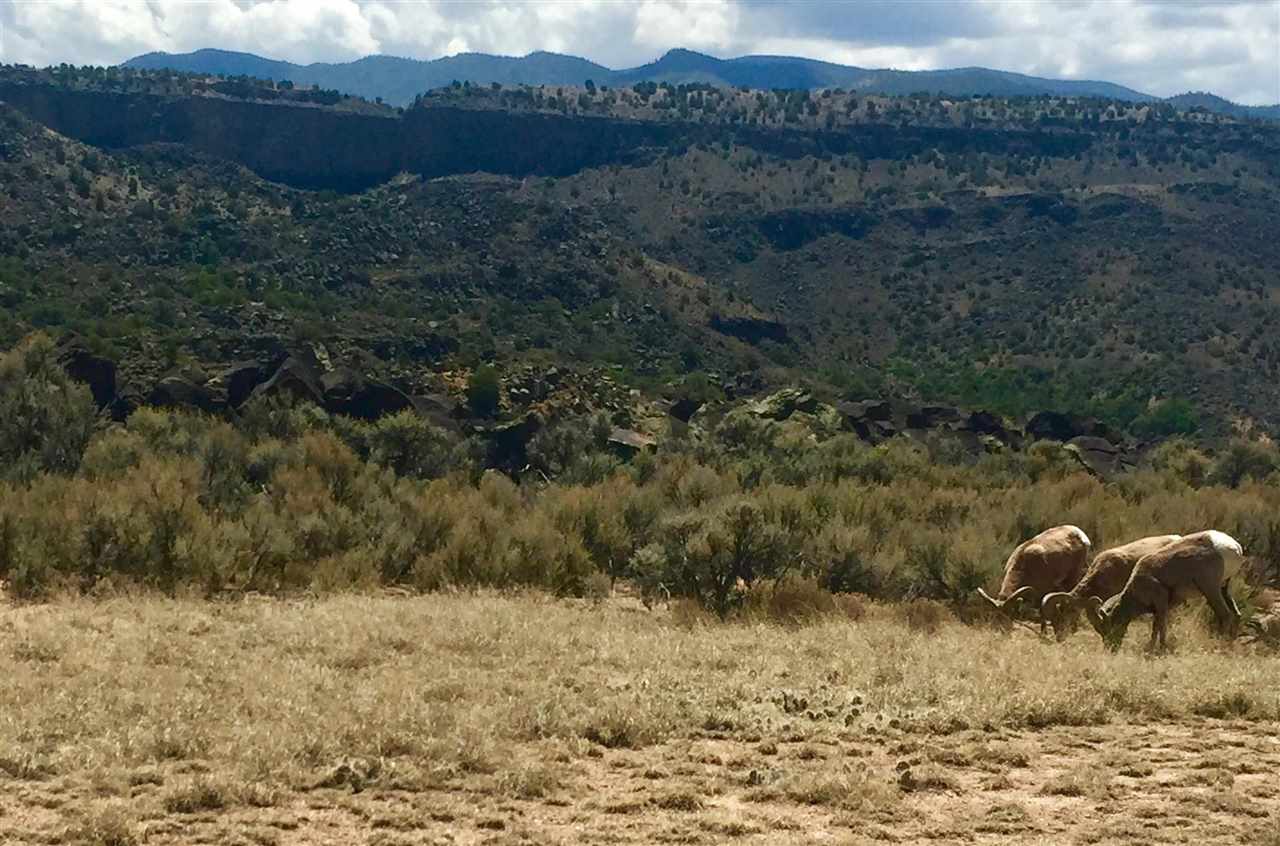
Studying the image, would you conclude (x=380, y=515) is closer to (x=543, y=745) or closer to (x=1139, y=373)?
(x=543, y=745)

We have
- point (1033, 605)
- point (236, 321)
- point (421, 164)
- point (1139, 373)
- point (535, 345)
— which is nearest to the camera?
point (1033, 605)

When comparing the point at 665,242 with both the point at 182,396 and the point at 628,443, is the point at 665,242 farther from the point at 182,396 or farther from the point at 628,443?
the point at 182,396

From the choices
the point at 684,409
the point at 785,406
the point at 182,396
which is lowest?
the point at 684,409

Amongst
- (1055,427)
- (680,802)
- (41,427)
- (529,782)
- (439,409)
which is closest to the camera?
(680,802)

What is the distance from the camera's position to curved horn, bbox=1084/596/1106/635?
13891 mm

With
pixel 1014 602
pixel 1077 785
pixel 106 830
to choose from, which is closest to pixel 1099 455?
pixel 1014 602

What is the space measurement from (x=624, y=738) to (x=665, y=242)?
107 m

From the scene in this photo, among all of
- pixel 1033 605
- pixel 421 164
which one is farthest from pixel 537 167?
pixel 1033 605

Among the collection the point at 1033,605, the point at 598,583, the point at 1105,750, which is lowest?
the point at 598,583

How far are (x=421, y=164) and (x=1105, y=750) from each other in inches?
5265

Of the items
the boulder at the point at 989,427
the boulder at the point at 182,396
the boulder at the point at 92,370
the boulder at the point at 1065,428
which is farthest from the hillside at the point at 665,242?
the boulder at the point at 989,427

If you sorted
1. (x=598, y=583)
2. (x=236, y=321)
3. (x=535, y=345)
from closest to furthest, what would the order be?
1. (x=598, y=583)
2. (x=236, y=321)
3. (x=535, y=345)

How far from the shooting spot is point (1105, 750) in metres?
9.87

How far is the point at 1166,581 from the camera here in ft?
45.5
